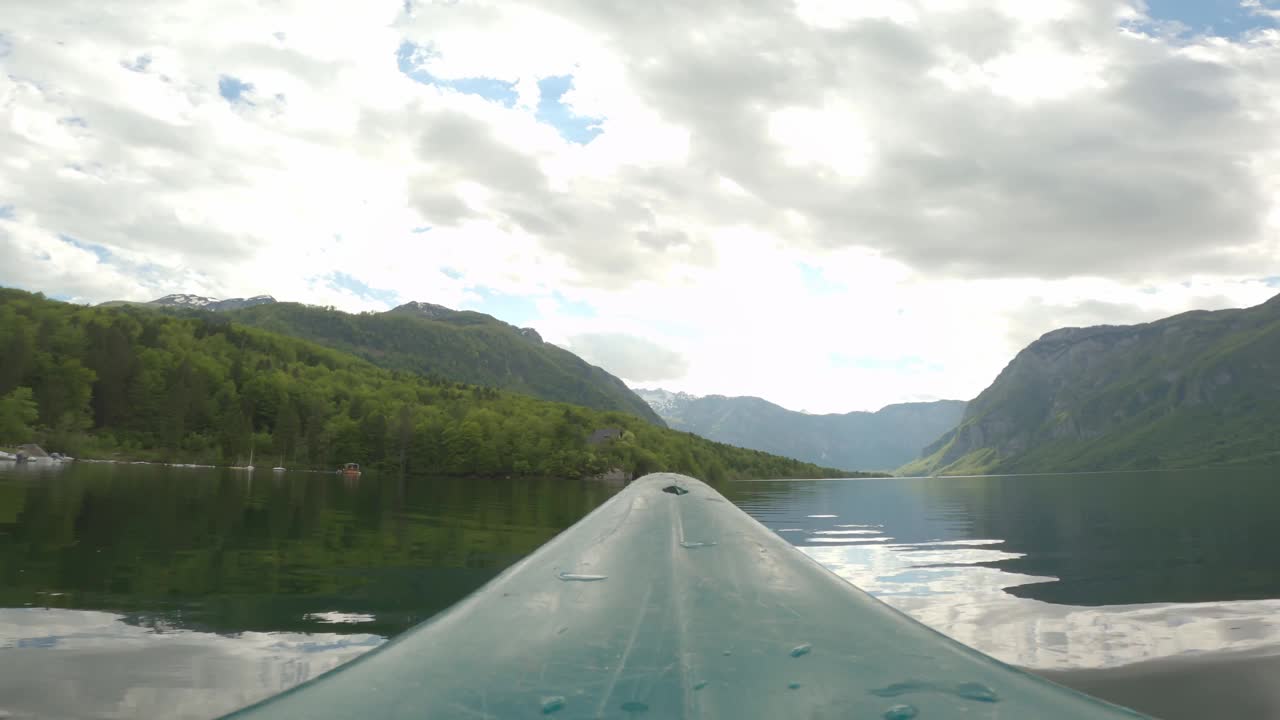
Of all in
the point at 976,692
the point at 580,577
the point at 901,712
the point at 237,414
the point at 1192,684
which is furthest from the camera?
the point at 237,414

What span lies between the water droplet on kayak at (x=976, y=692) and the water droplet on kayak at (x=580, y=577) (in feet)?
6.94

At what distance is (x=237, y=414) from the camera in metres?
129

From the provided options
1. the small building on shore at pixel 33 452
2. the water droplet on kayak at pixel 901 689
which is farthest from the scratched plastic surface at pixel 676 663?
the small building on shore at pixel 33 452

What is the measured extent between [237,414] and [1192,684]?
149m

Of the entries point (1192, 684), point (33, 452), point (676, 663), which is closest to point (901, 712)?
point (676, 663)

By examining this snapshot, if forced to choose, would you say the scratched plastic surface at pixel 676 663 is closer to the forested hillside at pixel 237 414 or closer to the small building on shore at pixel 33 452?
the small building on shore at pixel 33 452

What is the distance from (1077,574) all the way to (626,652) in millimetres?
12858

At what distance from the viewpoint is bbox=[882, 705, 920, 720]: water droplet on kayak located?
1938 millimetres

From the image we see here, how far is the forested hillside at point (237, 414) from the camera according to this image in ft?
345

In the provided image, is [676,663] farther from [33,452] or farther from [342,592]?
[33,452]

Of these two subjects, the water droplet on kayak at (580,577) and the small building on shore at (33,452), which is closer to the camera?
the water droplet on kayak at (580,577)

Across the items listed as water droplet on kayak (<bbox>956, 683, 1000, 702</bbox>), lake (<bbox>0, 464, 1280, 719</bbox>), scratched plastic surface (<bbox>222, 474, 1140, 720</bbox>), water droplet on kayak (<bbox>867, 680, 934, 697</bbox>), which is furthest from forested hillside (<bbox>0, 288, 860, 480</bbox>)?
water droplet on kayak (<bbox>956, 683, 1000, 702</bbox>)

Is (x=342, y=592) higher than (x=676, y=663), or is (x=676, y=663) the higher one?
(x=676, y=663)

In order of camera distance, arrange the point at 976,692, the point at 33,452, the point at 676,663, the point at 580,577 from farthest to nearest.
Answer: the point at 33,452, the point at 580,577, the point at 676,663, the point at 976,692
